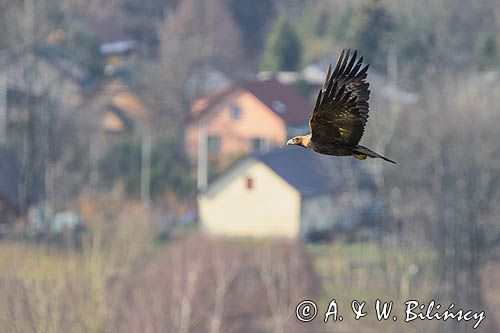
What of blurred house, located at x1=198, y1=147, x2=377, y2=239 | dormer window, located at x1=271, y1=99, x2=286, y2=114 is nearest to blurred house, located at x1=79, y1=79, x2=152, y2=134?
dormer window, located at x1=271, y1=99, x2=286, y2=114

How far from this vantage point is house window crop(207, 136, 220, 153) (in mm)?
39094

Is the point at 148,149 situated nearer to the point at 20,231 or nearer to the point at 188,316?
the point at 20,231

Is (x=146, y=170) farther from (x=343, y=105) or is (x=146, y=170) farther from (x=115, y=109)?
(x=343, y=105)

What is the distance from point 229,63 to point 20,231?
19.3m

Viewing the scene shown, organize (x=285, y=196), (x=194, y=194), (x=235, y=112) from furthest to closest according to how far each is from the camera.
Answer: (x=235, y=112), (x=194, y=194), (x=285, y=196)

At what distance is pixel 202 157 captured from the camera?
124 feet

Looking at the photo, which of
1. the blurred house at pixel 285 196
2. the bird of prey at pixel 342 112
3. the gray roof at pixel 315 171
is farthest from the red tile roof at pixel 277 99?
the bird of prey at pixel 342 112

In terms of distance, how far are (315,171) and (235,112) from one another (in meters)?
7.28

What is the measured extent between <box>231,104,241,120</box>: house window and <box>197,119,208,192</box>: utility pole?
915 mm

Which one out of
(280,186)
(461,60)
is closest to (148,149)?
(280,186)

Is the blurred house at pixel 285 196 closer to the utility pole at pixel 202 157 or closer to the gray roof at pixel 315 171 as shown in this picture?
the gray roof at pixel 315 171

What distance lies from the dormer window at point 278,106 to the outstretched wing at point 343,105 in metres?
29.8

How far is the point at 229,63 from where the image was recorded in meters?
48.0

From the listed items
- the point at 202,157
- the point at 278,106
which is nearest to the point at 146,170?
the point at 202,157
